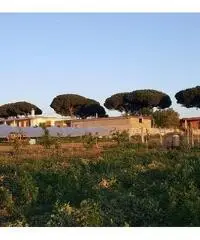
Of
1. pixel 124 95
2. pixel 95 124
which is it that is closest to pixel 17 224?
pixel 95 124

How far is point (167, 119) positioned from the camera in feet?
167

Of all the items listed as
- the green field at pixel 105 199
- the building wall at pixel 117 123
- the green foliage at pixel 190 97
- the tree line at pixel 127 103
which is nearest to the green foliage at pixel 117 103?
the tree line at pixel 127 103

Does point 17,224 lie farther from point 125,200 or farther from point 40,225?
point 125,200

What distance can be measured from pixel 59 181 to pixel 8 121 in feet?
185

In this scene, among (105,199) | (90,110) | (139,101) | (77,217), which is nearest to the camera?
(77,217)

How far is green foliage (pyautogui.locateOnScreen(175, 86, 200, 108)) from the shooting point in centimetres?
5828

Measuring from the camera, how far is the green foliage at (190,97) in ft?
191

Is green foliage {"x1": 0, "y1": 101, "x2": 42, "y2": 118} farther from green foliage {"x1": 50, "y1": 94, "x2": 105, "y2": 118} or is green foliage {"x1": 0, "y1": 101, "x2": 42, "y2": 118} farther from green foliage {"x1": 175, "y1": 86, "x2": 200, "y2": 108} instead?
green foliage {"x1": 175, "y1": 86, "x2": 200, "y2": 108}

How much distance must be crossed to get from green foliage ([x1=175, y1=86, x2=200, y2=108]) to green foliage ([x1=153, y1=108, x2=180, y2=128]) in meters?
6.14

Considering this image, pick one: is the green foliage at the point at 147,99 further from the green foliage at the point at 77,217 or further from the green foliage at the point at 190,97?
the green foliage at the point at 77,217

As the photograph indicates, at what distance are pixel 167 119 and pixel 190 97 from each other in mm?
8907

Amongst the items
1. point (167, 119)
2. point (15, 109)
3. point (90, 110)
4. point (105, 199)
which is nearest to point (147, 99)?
point (90, 110)

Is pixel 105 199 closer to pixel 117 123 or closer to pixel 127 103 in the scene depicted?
pixel 117 123

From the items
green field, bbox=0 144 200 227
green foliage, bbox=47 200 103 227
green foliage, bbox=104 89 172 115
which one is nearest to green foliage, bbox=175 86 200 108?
green foliage, bbox=104 89 172 115
